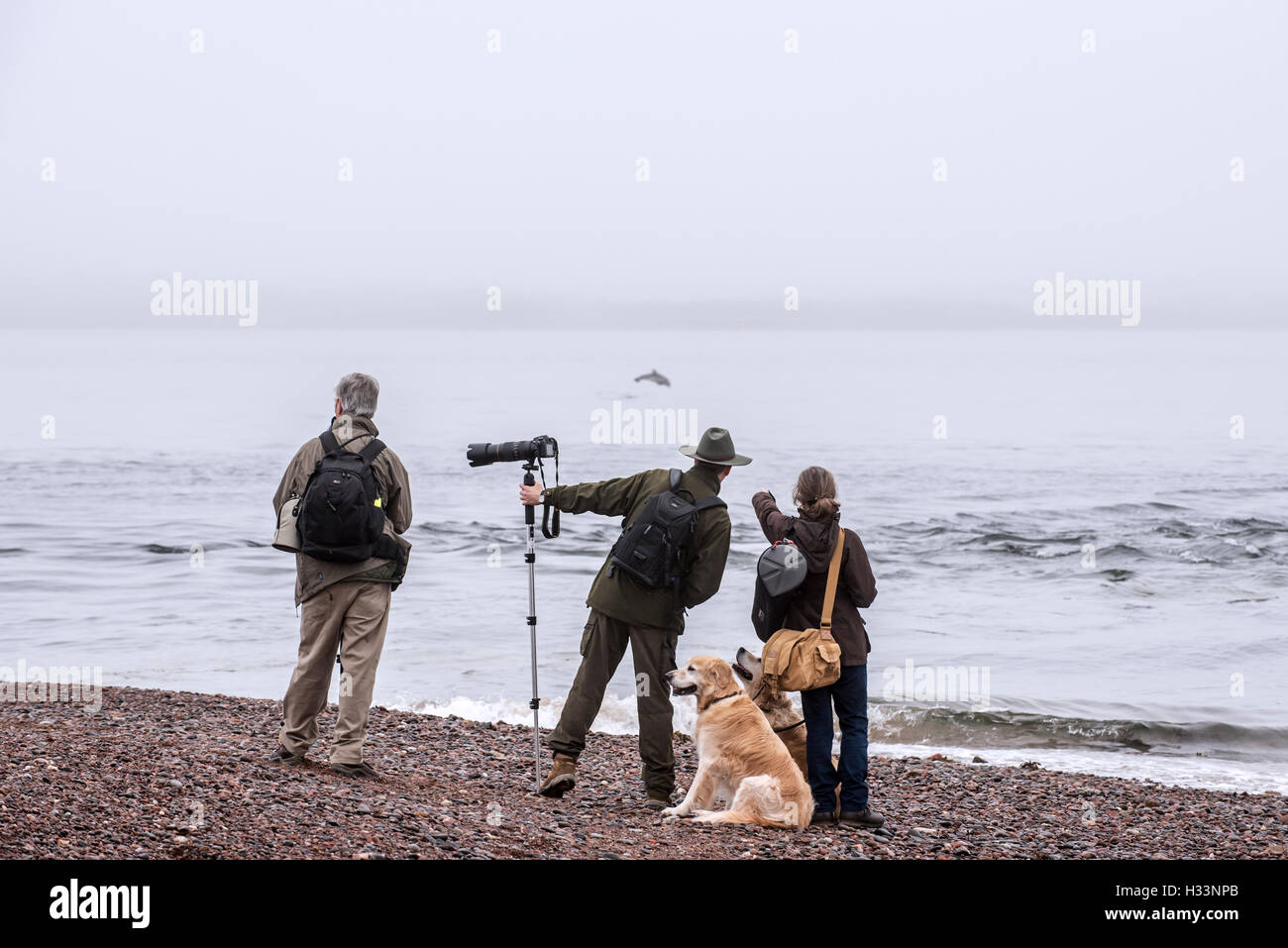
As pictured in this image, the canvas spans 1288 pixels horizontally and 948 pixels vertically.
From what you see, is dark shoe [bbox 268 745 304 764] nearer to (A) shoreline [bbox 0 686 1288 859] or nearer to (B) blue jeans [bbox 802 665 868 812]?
(A) shoreline [bbox 0 686 1288 859]

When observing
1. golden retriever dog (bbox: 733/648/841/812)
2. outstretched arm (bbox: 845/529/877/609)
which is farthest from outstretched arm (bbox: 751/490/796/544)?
golden retriever dog (bbox: 733/648/841/812)

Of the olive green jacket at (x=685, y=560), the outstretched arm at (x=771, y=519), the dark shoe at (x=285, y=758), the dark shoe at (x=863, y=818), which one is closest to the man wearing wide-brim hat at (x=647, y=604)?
the olive green jacket at (x=685, y=560)

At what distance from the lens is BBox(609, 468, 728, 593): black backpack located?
624 centimetres

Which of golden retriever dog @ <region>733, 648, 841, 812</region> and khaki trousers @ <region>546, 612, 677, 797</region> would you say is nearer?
khaki trousers @ <region>546, 612, 677, 797</region>

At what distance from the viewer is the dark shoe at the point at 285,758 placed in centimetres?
664

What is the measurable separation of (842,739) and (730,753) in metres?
0.65

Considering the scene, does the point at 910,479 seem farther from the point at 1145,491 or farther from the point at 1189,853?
the point at 1189,853

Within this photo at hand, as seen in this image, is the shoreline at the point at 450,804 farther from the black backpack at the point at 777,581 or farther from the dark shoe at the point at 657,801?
the black backpack at the point at 777,581

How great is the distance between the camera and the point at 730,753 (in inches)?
246

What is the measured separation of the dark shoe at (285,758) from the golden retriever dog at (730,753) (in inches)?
82.4

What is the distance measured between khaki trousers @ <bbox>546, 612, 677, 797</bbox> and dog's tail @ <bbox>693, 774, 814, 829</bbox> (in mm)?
546

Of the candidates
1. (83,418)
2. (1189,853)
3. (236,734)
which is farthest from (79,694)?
(83,418)

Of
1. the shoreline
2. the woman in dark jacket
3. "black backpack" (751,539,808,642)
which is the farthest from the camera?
the woman in dark jacket

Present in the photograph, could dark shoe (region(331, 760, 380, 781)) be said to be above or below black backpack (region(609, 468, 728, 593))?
below
